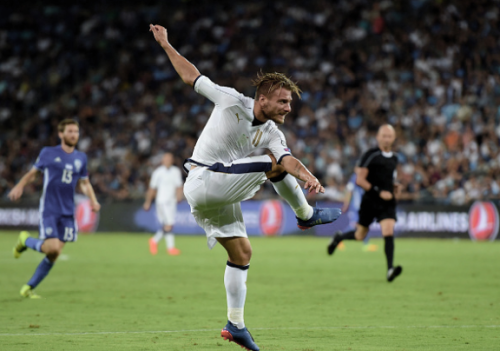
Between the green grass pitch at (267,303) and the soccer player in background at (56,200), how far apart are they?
2.05ft

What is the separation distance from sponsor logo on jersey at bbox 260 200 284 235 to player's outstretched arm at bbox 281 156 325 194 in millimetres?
18421

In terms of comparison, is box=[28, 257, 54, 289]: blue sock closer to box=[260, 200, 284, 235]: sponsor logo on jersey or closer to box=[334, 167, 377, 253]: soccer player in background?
box=[334, 167, 377, 253]: soccer player in background

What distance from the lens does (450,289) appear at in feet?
36.6

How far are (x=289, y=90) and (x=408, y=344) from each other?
→ 8.32ft

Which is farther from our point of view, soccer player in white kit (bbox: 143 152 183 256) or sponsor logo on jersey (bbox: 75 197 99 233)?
sponsor logo on jersey (bbox: 75 197 99 233)

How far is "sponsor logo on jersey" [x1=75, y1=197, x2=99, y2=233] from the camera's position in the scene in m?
26.3

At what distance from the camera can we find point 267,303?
31.4 feet

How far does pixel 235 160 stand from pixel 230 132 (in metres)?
0.25

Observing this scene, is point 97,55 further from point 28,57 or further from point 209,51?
point 209,51

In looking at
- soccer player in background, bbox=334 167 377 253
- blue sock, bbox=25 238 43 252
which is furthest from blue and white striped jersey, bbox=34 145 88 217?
soccer player in background, bbox=334 167 377 253

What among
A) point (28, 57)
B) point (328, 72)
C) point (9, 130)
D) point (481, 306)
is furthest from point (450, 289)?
point (28, 57)

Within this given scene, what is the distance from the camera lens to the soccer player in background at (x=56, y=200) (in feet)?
33.2

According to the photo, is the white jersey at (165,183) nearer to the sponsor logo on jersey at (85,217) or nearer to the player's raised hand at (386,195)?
the player's raised hand at (386,195)

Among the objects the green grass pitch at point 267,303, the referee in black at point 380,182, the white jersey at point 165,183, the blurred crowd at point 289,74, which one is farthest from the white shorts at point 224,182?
the blurred crowd at point 289,74
